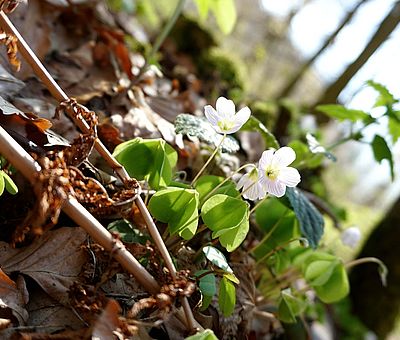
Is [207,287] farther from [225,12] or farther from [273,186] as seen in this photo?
[225,12]

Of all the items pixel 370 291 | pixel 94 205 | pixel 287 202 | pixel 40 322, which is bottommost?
pixel 370 291

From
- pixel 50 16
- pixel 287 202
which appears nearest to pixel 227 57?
pixel 50 16

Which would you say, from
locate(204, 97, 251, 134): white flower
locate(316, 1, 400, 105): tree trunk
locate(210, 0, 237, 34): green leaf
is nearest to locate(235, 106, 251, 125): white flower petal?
locate(204, 97, 251, 134): white flower

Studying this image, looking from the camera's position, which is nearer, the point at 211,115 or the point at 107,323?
the point at 107,323

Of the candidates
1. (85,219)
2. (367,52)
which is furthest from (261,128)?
(367,52)

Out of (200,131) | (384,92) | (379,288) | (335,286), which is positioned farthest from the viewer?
(379,288)

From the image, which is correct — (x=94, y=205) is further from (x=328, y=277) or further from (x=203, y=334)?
(x=328, y=277)

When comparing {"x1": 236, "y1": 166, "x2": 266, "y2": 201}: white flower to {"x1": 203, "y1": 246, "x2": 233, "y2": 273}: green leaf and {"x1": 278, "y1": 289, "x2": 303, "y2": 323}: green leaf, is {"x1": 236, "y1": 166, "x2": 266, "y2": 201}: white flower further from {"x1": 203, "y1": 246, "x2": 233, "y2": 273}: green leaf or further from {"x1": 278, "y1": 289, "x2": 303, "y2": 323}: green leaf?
{"x1": 278, "y1": 289, "x2": 303, "y2": 323}: green leaf
